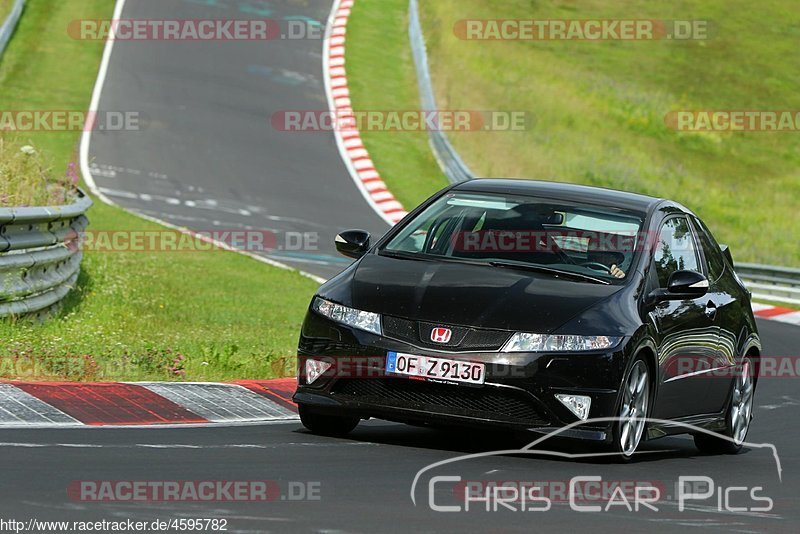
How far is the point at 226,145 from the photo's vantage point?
1185 inches

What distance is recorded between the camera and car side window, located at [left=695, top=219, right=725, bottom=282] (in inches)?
403

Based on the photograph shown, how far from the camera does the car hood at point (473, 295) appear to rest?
8227 millimetres

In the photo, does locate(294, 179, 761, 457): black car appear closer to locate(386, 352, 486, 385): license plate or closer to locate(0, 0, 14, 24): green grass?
locate(386, 352, 486, 385): license plate

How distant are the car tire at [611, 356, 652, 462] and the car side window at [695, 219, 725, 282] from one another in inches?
62.5

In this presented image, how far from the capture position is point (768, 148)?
41.8m

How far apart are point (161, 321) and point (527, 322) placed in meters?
6.87

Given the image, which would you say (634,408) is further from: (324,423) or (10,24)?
(10,24)

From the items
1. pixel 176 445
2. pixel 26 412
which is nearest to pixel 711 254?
pixel 176 445

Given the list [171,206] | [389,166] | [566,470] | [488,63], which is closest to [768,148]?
[488,63]

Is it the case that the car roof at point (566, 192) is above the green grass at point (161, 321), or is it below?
above

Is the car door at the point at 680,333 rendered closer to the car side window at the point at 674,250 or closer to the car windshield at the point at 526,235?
the car side window at the point at 674,250

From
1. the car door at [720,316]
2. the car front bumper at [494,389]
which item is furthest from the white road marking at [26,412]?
the car door at [720,316]

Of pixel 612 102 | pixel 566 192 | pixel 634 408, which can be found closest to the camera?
pixel 634 408

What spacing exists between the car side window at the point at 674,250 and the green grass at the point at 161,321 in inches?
130
